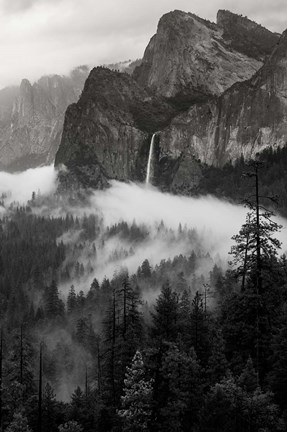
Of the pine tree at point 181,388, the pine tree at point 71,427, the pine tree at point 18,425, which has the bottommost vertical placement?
the pine tree at point 18,425

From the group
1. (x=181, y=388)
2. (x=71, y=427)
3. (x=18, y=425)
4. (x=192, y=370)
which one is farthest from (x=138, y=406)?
(x=18, y=425)

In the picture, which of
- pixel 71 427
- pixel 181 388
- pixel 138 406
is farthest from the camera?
pixel 71 427

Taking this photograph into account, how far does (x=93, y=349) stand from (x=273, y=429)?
86.4m

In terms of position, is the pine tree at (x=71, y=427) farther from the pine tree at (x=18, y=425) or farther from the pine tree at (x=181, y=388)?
the pine tree at (x=181, y=388)

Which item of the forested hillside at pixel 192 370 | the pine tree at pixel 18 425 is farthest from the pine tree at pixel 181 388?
the pine tree at pixel 18 425

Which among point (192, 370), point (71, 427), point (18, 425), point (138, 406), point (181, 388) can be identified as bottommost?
point (18, 425)

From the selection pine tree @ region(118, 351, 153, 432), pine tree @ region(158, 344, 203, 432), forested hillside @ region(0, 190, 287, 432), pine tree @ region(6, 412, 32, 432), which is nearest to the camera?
forested hillside @ region(0, 190, 287, 432)

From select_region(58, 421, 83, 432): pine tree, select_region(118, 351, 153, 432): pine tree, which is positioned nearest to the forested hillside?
select_region(118, 351, 153, 432): pine tree

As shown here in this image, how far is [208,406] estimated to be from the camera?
28.7m

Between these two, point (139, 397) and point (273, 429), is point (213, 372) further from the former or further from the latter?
point (273, 429)

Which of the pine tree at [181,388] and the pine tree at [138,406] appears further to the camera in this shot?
the pine tree at [181,388]

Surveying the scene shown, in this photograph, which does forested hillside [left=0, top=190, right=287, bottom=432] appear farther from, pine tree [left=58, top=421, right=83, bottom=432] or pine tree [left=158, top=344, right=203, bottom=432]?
pine tree [left=58, top=421, right=83, bottom=432]

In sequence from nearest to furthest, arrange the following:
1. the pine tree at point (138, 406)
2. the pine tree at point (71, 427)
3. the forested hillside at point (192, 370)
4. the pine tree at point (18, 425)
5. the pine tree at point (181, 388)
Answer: the forested hillside at point (192, 370), the pine tree at point (138, 406), the pine tree at point (181, 388), the pine tree at point (71, 427), the pine tree at point (18, 425)

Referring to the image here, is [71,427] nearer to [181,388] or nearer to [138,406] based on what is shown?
[138,406]
